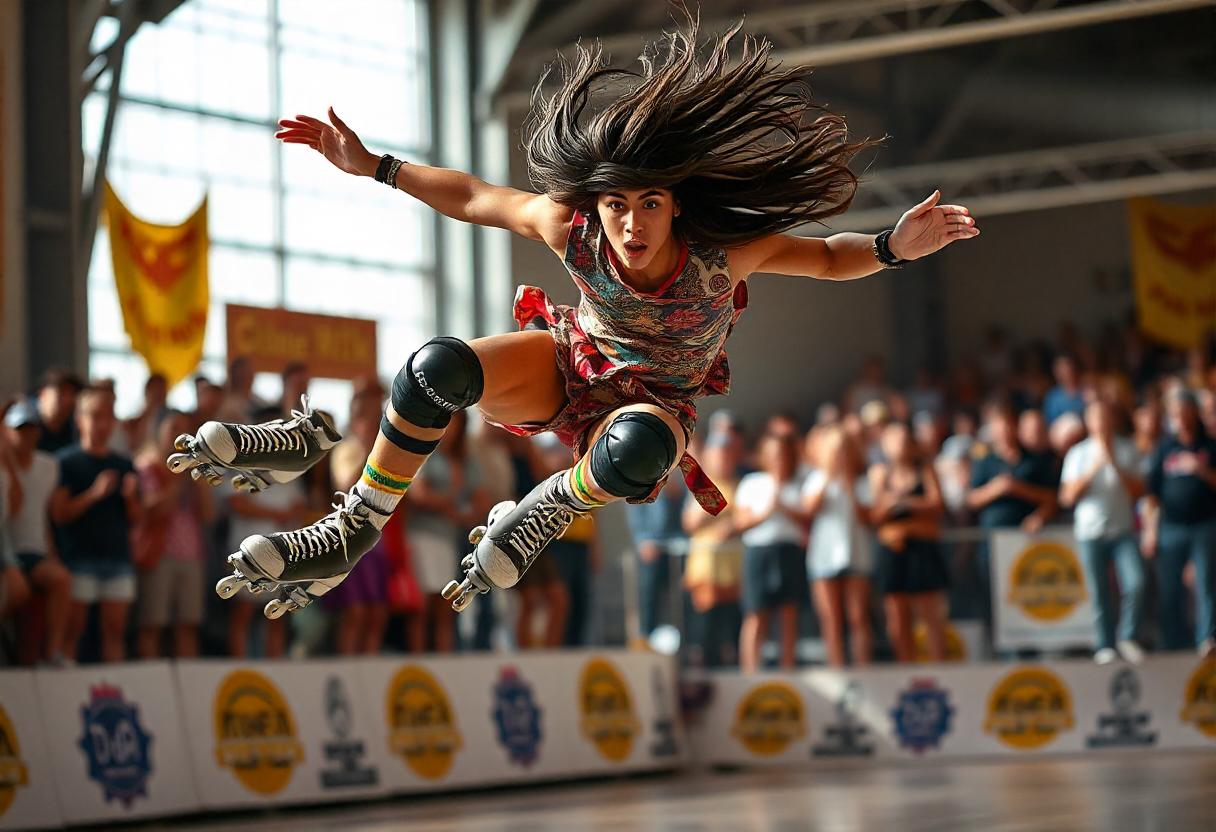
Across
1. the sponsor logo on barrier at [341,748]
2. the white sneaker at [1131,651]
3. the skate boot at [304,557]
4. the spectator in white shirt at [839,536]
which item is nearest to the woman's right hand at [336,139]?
the skate boot at [304,557]

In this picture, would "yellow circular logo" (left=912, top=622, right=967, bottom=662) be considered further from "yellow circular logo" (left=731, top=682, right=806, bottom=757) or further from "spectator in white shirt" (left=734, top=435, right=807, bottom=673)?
"spectator in white shirt" (left=734, top=435, right=807, bottom=673)

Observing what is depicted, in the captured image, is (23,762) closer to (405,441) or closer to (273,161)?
(405,441)

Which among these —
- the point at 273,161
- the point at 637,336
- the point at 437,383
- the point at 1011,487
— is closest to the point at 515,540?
the point at 437,383

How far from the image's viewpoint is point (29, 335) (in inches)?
480

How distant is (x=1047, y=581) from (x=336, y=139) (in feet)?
24.7

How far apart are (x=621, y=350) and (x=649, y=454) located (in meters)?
0.41

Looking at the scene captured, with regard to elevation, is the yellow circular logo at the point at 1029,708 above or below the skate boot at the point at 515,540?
below

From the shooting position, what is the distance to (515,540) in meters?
4.86

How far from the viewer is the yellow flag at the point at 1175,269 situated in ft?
52.6

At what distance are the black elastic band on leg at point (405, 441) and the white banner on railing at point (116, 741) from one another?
410cm

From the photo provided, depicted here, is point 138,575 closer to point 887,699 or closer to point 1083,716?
point 887,699

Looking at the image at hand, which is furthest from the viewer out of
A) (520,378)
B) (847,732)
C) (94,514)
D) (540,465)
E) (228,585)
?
(847,732)

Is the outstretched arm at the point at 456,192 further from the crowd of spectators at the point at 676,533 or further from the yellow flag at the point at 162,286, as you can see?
the yellow flag at the point at 162,286

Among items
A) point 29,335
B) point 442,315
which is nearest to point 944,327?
point 442,315
